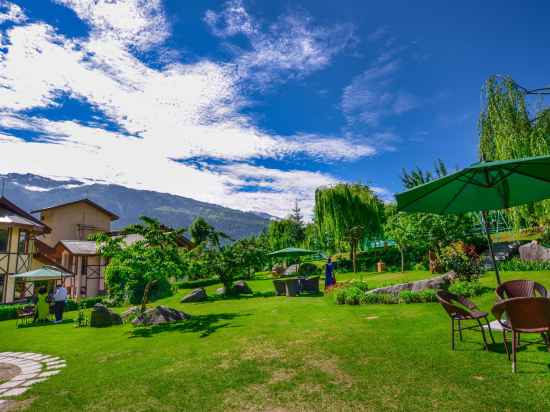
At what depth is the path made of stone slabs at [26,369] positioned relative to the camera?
5.34m

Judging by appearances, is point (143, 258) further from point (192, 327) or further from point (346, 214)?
point (346, 214)

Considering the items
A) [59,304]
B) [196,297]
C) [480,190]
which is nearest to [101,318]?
[59,304]

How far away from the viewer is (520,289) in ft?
19.9

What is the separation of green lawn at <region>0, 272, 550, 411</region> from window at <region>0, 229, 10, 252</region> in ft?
64.7


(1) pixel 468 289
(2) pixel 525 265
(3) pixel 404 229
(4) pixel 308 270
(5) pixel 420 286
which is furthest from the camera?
(4) pixel 308 270

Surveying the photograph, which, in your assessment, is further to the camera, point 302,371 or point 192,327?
point 192,327

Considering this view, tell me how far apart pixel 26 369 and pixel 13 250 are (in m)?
23.1

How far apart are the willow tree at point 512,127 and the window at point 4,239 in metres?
30.3

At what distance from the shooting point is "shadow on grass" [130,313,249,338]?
930 cm

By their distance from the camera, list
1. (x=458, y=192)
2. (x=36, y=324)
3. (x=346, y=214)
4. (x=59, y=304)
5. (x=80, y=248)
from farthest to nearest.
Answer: (x=80, y=248)
(x=346, y=214)
(x=59, y=304)
(x=36, y=324)
(x=458, y=192)

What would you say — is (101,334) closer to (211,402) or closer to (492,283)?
(211,402)

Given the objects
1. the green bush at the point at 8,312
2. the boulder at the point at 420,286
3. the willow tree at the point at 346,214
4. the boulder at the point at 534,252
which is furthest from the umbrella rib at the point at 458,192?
the green bush at the point at 8,312

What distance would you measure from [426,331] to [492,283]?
6.54 meters

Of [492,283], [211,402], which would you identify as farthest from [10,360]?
[492,283]
